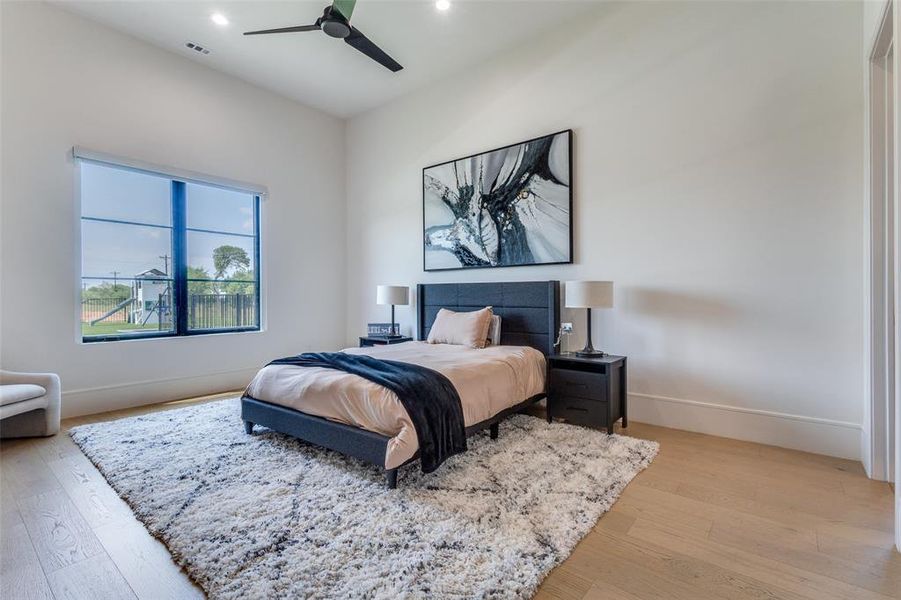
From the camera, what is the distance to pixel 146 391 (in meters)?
4.12

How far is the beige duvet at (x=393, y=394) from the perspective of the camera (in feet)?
7.35

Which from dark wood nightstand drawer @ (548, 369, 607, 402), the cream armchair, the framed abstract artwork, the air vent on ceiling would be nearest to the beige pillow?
the framed abstract artwork

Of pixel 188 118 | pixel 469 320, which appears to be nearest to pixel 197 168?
pixel 188 118

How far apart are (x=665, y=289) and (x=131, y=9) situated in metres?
5.33

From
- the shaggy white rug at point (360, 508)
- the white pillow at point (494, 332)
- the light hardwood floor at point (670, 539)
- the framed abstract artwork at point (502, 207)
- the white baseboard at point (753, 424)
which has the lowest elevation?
the light hardwood floor at point (670, 539)

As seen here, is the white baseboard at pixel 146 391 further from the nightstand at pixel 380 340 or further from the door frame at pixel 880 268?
the door frame at pixel 880 268

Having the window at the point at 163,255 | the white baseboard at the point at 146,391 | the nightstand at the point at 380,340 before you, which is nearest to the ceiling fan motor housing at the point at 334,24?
the window at the point at 163,255

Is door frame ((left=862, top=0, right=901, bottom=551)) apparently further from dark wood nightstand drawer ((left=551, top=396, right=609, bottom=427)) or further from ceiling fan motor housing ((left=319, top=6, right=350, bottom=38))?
ceiling fan motor housing ((left=319, top=6, right=350, bottom=38))

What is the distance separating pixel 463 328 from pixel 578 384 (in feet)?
4.00

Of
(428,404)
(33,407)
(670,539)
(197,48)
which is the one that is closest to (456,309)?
(428,404)

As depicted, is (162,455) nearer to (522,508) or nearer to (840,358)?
(522,508)

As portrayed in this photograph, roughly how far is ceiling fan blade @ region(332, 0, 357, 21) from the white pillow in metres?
2.79

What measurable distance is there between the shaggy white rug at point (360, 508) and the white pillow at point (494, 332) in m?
1.03

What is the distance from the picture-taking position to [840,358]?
2.69m
